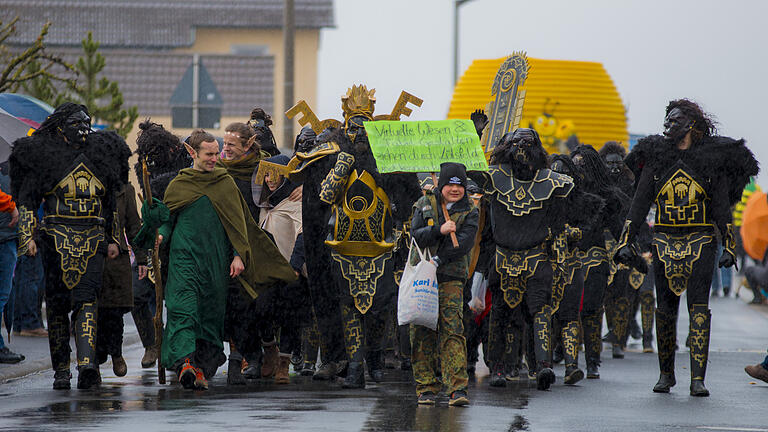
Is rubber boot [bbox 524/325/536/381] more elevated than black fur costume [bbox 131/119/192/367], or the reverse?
black fur costume [bbox 131/119/192/367]

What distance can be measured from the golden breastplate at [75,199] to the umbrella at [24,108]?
4614mm

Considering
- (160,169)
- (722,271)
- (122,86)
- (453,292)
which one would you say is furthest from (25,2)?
(453,292)

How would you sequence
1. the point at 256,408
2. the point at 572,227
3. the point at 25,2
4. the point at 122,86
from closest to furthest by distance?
the point at 256,408, the point at 572,227, the point at 122,86, the point at 25,2

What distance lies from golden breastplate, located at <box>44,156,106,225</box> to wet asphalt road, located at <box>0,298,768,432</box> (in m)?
1.32

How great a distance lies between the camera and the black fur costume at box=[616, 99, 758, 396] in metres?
11.5

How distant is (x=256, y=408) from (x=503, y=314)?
2.95 meters

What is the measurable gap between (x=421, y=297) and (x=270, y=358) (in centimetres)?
274

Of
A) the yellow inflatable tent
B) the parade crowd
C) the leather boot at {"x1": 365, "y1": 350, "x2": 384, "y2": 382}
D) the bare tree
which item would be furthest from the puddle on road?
the yellow inflatable tent

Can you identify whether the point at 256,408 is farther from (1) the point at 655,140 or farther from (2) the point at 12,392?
(1) the point at 655,140

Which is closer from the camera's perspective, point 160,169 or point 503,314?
point 503,314

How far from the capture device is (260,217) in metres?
13.1

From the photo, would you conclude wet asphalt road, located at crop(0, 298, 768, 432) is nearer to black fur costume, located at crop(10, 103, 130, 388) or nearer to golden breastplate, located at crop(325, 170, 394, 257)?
black fur costume, located at crop(10, 103, 130, 388)

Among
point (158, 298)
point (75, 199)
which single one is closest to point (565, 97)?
point (158, 298)

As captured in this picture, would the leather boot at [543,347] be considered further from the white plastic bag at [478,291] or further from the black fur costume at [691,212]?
the white plastic bag at [478,291]
